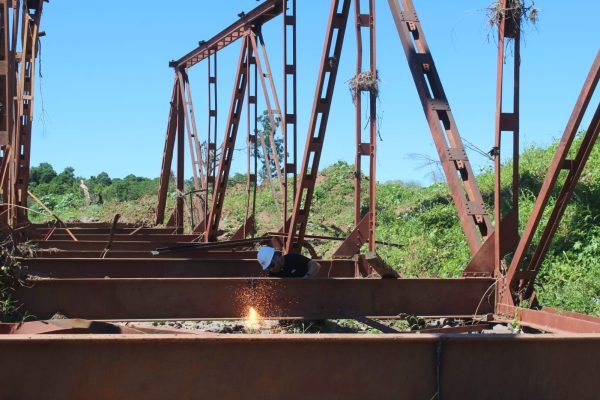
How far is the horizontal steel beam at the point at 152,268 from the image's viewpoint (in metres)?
8.37

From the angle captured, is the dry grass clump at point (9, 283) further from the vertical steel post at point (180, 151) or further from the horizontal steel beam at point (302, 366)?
the vertical steel post at point (180, 151)

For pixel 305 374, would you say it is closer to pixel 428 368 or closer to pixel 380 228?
pixel 428 368

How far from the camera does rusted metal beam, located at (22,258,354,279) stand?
27.5ft

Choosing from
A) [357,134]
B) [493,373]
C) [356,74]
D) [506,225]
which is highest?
[356,74]

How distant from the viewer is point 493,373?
13.4ft

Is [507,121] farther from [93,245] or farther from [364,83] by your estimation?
[93,245]

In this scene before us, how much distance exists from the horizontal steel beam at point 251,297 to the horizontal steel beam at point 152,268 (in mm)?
1392

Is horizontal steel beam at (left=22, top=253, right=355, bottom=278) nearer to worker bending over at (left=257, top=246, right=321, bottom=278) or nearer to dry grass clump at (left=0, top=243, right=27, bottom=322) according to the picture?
dry grass clump at (left=0, top=243, right=27, bottom=322)

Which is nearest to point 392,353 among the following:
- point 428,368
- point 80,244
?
point 428,368

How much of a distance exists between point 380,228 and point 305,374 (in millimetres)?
12239

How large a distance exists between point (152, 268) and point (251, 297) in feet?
7.63

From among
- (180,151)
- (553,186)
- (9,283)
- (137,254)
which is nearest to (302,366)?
→ (553,186)

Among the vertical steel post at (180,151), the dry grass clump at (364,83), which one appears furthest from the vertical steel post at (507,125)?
the vertical steel post at (180,151)

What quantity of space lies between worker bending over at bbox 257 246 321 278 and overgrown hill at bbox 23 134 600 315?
2566 millimetres
